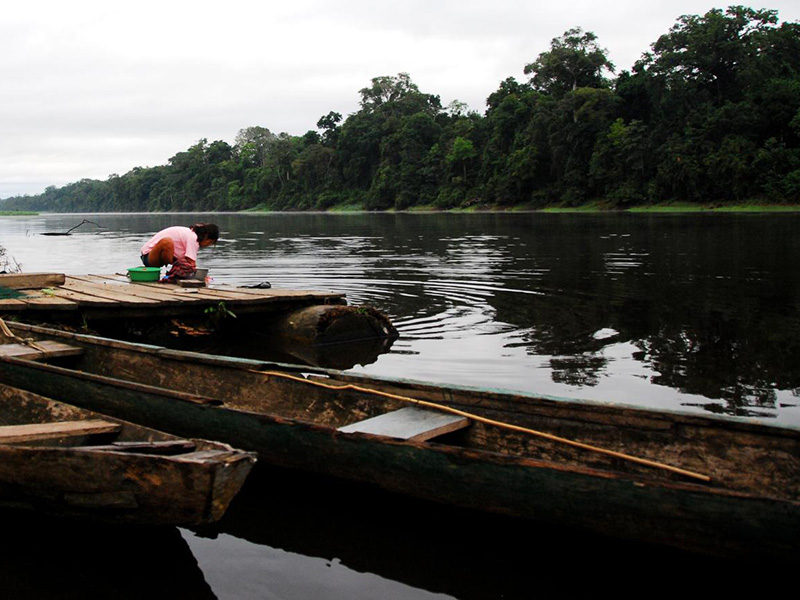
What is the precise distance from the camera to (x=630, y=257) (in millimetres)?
16219

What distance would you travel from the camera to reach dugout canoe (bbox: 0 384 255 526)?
2.88 meters

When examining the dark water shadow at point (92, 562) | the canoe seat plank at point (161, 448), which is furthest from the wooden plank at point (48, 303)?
the canoe seat plank at point (161, 448)

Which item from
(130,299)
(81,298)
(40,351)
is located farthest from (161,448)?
(81,298)

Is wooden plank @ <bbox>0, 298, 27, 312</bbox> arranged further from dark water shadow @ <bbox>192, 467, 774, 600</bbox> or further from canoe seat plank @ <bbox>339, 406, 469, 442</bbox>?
canoe seat plank @ <bbox>339, 406, 469, 442</bbox>

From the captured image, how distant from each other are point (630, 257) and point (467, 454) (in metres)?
13.9

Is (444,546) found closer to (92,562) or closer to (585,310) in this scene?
(92,562)

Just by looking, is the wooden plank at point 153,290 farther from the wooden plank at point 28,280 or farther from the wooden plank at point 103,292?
the wooden plank at point 28,280

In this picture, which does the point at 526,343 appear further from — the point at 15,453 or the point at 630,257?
the point at 630,257

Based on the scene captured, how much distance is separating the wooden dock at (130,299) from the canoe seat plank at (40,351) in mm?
1473

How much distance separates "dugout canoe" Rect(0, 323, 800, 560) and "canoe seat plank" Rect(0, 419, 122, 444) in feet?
1.72

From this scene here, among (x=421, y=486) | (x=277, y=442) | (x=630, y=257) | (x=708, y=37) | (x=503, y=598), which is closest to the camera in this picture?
(x=503, y=598)

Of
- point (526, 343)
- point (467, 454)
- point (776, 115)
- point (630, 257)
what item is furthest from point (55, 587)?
point (776, 115)

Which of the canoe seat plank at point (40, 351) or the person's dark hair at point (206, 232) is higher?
the person's dark hair at point (206, 232)

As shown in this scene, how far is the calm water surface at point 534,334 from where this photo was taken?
11.0 feet
